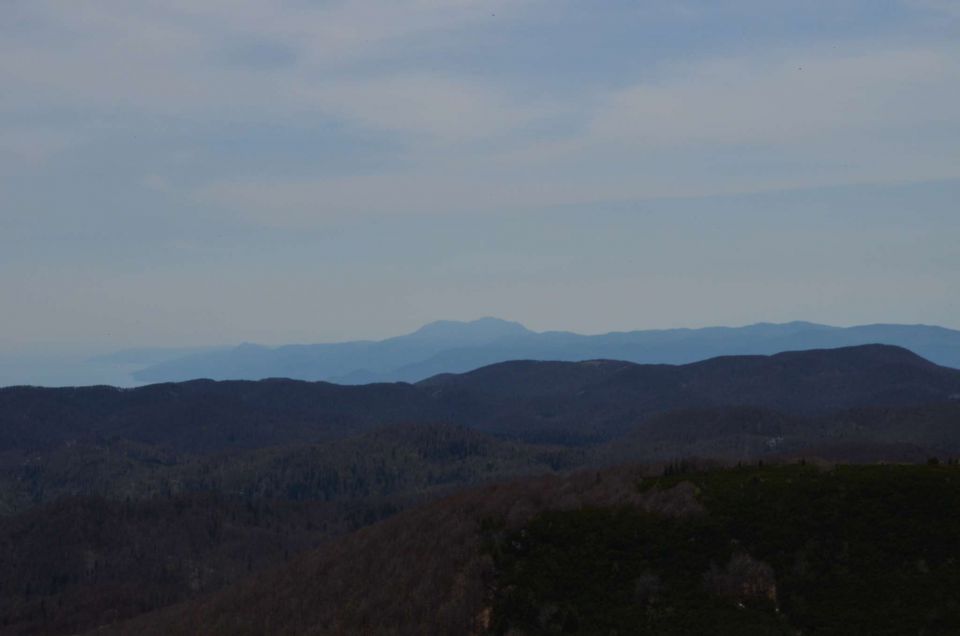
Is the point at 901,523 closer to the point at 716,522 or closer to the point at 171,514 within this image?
the point at 716,522

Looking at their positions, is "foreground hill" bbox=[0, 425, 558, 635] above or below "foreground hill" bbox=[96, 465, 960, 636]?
below

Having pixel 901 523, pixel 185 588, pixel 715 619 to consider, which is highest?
pixel 901 523

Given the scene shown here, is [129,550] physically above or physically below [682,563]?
below

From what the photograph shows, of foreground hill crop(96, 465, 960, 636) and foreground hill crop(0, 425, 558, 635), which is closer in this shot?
foreground hill crop(96, 465, 960, 636)

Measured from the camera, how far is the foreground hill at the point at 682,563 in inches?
1442

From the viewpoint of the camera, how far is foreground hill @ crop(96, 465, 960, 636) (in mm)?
36625

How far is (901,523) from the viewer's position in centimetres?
4081

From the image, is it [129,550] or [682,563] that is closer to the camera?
[682,563]

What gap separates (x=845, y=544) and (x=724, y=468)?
15721 mm

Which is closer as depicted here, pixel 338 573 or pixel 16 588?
pixel 338 573

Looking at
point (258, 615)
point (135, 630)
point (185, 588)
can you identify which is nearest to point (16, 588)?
Result: point (185, 588)

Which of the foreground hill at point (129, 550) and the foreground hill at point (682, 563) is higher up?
the foreground hill at point (682, 563)

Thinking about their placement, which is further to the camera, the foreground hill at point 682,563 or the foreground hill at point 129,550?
the foreground hill at point 129,550

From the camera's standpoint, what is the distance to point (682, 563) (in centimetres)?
4203
